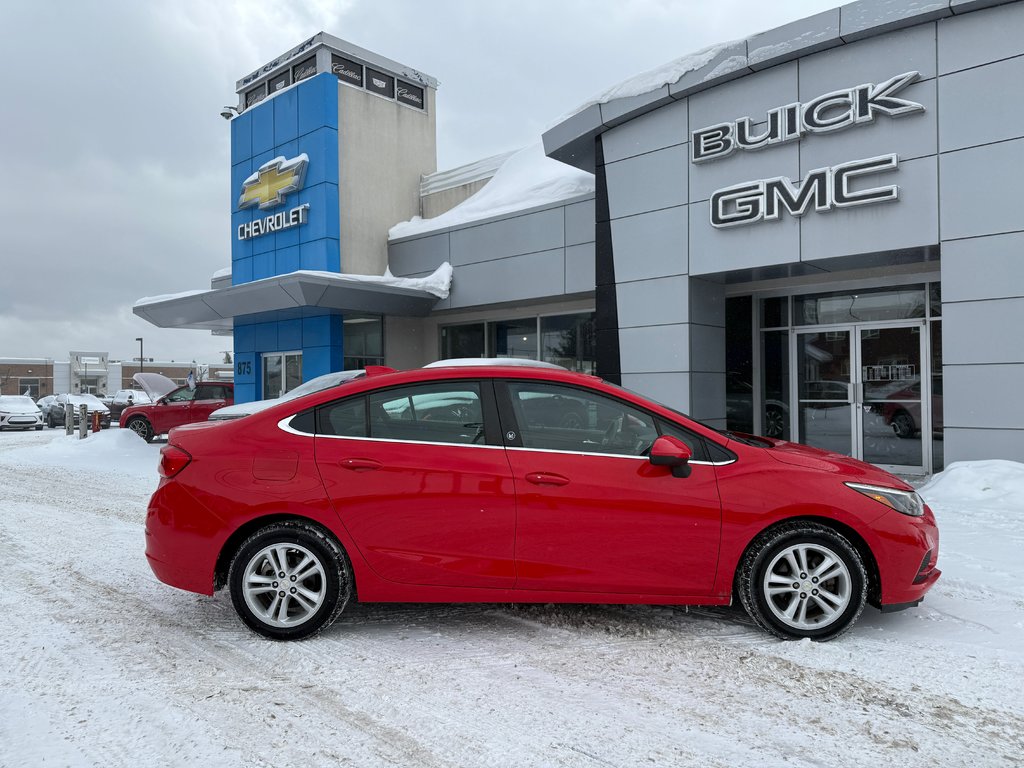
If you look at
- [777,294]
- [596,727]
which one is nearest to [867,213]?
[777,294]

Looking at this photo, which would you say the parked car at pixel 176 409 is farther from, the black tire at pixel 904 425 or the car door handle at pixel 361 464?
the car door handle at pixel 361 464

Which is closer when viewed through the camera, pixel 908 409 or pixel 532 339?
pixel 908 409

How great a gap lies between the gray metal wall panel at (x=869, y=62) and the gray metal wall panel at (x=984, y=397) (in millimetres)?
3517

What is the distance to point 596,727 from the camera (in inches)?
118

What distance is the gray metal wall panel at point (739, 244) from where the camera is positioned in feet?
31.2

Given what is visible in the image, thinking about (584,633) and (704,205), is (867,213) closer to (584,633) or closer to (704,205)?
(704,205)

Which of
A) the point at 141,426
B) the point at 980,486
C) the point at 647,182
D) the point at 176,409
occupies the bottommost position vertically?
the point at 980,486

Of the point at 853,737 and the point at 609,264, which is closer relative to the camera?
the point at 853,737

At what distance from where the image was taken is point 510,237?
44.9ft

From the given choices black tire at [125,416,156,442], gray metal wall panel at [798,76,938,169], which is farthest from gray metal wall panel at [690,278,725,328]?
black tire at [125,416,156,442]

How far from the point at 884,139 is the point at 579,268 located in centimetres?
519

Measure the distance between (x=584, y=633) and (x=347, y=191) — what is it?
46.4 ft

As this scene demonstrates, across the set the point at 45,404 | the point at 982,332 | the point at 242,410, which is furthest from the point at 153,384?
the point at 982,332

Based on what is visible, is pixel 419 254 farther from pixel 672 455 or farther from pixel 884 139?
pixel 672 455
